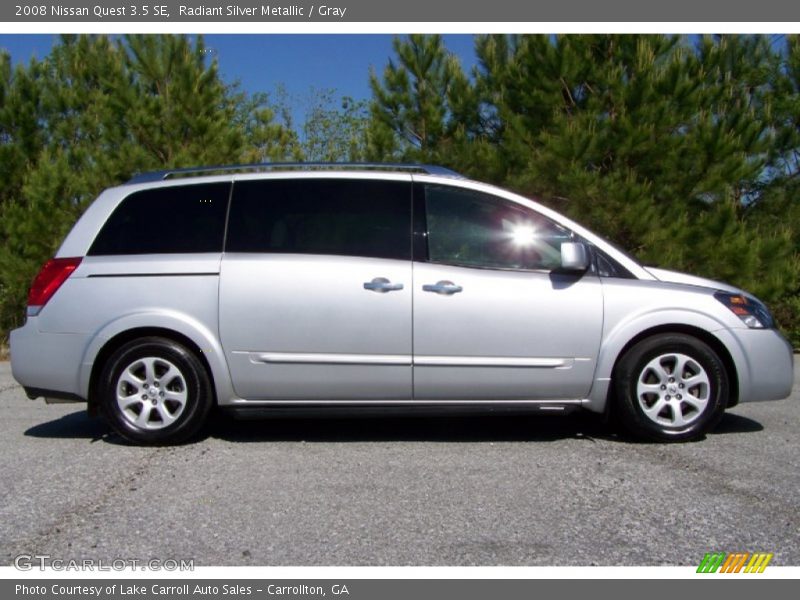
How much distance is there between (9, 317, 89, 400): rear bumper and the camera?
5.77 meters

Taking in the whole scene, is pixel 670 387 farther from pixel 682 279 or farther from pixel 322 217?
pixel 322 217

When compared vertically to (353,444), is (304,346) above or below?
above

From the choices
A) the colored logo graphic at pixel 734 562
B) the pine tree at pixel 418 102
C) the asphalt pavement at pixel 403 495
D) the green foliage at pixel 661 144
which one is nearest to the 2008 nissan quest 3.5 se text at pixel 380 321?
the asphalt pavement at pixel 403 495

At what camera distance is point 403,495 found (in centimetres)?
464

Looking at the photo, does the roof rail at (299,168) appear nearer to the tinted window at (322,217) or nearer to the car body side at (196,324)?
the tinted window at (322,217)

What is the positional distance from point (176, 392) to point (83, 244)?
3.88 feet

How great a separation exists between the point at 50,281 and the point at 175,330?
93 centimetres

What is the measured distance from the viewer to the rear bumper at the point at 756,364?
5773 millimetres

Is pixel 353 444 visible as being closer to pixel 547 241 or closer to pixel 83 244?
pixel 547 241

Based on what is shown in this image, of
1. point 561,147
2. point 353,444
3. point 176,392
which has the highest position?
point 561,147

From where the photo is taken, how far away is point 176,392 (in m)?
5.79

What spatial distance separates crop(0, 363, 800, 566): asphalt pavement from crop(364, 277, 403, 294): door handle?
1.04 metres

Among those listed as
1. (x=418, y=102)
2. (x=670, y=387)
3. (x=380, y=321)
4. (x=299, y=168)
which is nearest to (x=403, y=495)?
(x=380, y=321)

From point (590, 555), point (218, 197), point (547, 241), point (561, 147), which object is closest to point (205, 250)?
point (218, 197)
